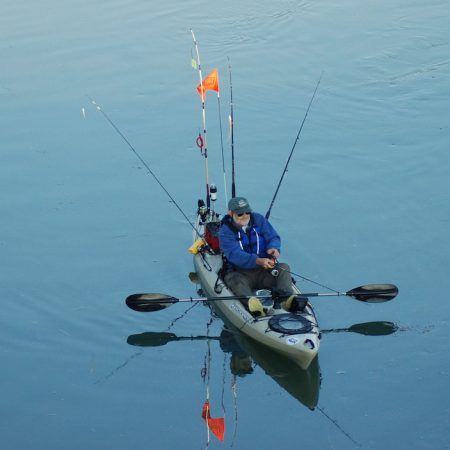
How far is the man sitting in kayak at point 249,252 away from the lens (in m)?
8.31

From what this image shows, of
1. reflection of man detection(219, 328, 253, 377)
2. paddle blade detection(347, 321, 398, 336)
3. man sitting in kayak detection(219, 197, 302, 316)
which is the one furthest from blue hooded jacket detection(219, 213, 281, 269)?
paddle blade detection(347, 321, 398, 336)

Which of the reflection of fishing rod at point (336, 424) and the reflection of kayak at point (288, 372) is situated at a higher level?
the reflection of kayak at point (288, 372)

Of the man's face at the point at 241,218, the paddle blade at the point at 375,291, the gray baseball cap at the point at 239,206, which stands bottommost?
the paddle blade at the point at 375,291

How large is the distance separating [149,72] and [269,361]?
26.3ft

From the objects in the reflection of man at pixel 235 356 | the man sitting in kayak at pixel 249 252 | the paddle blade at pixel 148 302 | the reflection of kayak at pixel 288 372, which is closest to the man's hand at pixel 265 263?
the man sitting in kayak at pixel 249 252

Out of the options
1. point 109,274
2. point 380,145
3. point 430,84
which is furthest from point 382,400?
point 430,84

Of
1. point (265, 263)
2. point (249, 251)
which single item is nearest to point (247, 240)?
point (249, 251)

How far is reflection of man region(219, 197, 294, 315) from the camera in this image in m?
8.31

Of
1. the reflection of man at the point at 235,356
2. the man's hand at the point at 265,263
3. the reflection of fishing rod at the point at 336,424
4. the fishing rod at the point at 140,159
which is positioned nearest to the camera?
the reflection of fishing rod at the point at 336,424

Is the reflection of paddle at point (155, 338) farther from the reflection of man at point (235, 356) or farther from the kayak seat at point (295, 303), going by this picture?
the kayak seat at point (295, 303)

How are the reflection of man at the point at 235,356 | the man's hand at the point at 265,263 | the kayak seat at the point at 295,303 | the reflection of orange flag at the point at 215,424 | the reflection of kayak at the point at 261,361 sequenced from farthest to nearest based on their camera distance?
the man's hand at the point at 265,263 → the reflection of man at the point at 235,356 → the kayak seat at the point at 295,303 → the reflection of kayak at the point at 261,361 → the reflection of orange flag at the point at 215,424

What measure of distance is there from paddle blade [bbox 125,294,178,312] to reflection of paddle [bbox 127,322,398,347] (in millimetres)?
254

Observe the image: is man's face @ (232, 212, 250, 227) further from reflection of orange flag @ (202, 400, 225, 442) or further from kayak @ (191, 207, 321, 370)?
reflection of orange flag @ (202, 400, 225, 442)

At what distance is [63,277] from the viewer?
973cm
